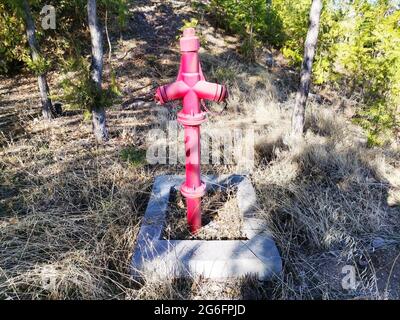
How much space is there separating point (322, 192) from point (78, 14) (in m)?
5.38

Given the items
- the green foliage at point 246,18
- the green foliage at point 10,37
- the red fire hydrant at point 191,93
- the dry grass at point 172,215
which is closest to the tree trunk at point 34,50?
the dry grass at point 172,215

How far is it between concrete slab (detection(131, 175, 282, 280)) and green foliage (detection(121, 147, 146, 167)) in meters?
0.99

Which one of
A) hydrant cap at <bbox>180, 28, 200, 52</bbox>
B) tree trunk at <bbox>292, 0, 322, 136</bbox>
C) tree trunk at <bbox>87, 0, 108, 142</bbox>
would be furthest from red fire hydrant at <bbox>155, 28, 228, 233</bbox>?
tree trunk at <bbox>292, 0, 322, 136</bbox>

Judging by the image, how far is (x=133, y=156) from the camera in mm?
3438

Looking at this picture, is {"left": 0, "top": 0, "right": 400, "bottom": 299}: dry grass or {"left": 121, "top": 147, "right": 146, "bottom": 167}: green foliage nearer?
{"left": 0, "top": 0, "right": 400, "bottom": 299}: dry grass

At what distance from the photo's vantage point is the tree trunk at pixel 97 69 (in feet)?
11.6

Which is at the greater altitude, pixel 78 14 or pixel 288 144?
pixel 78 14

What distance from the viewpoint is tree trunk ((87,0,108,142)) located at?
353 cm

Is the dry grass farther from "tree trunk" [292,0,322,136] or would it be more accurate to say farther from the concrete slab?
"tree trunk" [292,0,322,136]

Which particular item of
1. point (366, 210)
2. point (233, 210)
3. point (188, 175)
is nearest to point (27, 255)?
point (188, 175)

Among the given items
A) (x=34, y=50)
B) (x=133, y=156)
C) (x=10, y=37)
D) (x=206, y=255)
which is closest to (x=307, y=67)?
(x=133, y=156)

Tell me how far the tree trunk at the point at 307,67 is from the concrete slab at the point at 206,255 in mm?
1894
